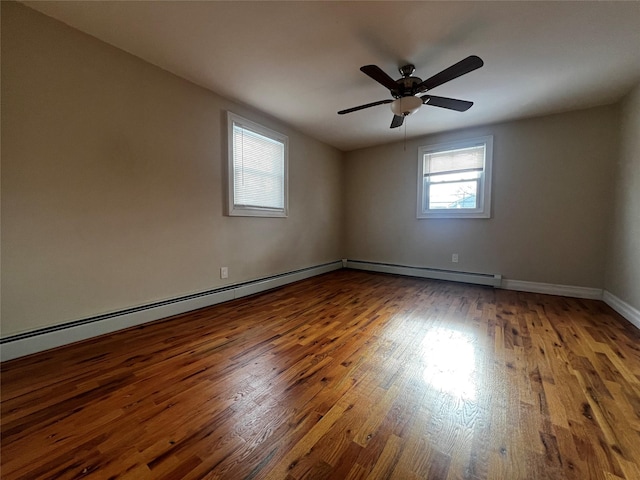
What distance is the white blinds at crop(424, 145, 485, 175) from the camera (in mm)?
3904

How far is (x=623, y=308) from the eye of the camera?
2680 mm

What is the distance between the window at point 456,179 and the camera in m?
3.85

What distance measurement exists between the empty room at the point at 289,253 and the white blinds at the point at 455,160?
0.04m

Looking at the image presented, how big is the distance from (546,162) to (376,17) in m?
3.23

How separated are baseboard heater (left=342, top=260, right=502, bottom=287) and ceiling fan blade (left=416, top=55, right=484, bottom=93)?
9.73ft

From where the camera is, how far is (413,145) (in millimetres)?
4469

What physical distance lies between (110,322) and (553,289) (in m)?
5.21

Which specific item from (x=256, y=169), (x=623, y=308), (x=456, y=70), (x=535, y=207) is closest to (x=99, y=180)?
(x=256, y=169)

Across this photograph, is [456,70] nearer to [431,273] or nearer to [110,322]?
[431,273]

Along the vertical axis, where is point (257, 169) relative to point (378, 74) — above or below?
below

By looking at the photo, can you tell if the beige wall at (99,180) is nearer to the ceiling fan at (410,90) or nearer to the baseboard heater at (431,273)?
the ceiling fan at (410,90)

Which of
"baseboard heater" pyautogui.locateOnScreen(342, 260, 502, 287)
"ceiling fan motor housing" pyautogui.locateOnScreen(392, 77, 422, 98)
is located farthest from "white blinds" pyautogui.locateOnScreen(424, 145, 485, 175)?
"ceiling fan motor housing" pyautogui.locateOnScreen(392, 77, 422, 98)

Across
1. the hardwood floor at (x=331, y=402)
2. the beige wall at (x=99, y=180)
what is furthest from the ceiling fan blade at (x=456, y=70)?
the beige wall at (x=99, y=180)

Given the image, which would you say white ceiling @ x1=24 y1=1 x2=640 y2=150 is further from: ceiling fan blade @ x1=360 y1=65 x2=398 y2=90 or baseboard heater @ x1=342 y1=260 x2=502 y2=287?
baseboard heater @ x1=342 y1=260 x2=502 y2=287
